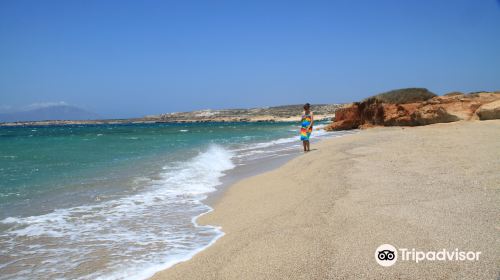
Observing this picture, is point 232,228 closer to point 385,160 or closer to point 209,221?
point 209,221

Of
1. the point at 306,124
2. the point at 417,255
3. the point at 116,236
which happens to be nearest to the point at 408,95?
the point at 306,124

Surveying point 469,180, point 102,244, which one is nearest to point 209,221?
point 102,244

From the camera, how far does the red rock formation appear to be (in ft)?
51.9

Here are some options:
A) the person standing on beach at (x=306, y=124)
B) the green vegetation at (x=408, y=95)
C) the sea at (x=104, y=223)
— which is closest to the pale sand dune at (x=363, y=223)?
the sea at (x=104, y=223)

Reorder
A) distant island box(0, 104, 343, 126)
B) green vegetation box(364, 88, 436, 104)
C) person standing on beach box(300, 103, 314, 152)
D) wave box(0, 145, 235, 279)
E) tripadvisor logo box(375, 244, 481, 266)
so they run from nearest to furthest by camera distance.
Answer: tripadvisor logo box(375, 244, 481, 266) < wave box(0, 145, 235, 279) < person standing on beach box(300, 103, 314, 152) < green vegetation box(364, 88, 436, 104) < distant island box(0, 104, 343, 126)

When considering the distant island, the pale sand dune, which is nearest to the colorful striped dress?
the pale sand dune

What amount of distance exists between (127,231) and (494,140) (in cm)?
776

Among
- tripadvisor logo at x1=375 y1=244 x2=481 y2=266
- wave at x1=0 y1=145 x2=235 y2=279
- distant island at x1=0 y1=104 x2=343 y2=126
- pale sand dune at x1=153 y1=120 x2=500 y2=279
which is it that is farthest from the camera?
distant island at x1=0 y1=104 x2=343 y2=126

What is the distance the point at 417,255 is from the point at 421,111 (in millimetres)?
18554

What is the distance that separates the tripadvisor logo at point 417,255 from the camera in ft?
9.10

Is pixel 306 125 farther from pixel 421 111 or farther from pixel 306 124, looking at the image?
pixel 421 111

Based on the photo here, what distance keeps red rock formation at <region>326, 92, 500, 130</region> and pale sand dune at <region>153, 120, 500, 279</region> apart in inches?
413

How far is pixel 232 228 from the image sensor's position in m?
5.02

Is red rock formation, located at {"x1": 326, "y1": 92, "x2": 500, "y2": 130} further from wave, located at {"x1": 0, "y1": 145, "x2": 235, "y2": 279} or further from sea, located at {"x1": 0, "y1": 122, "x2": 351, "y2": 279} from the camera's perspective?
wave, located at {"x1": 0, "y1": 145, "x2": 235, "y2": 279}
